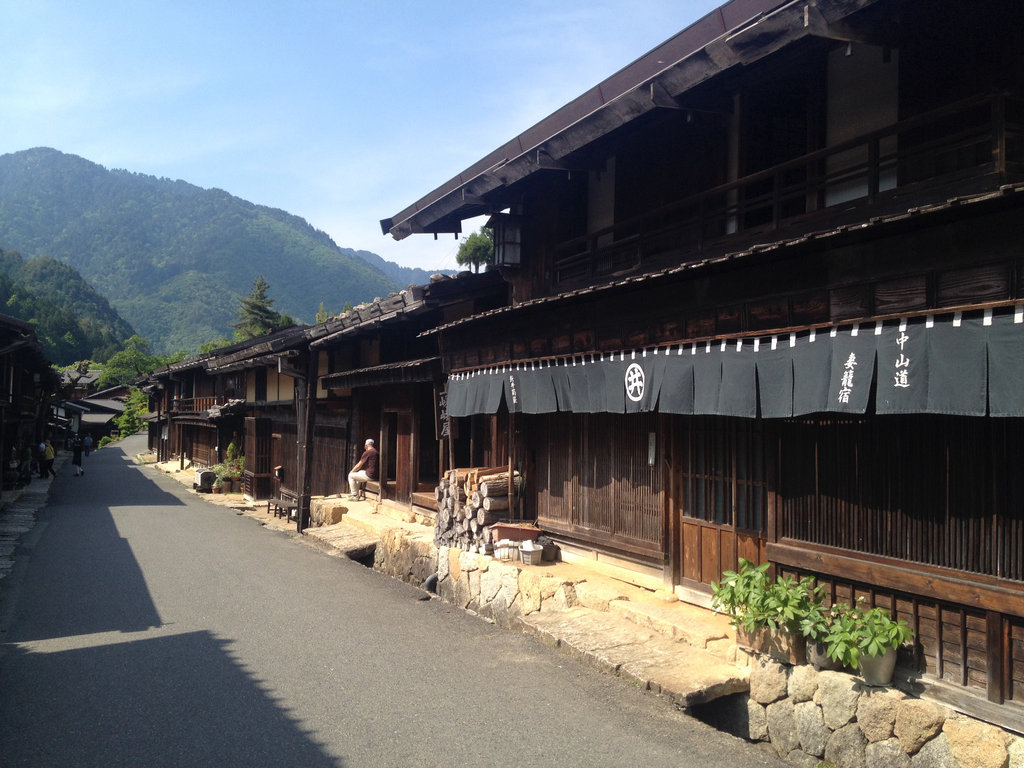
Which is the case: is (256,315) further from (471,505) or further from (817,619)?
(817,619)

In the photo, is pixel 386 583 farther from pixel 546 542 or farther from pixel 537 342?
pixel 537 342

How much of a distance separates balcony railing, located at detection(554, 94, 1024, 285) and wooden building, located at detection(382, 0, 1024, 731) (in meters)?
0.03

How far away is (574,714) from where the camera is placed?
22.2 feet

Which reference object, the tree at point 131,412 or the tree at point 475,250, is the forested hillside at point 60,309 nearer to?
the tree at point 131,412

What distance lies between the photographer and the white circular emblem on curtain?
8727 millimetres

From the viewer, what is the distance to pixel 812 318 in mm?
6770

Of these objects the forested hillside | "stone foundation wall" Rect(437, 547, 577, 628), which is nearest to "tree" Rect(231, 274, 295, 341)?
the forested hillside

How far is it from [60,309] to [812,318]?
381 ft

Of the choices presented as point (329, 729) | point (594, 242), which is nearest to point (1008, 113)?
point (594, 242)

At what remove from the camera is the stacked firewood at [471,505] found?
11.9m

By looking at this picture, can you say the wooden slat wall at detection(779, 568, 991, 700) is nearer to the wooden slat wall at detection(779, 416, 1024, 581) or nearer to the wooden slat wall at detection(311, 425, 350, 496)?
the wooden slat wall at detection(779, 416, 1024, 581)

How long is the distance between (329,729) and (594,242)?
757 centimetres

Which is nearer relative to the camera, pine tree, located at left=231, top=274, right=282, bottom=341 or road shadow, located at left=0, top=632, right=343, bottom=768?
road shadow, located at left=0, top=632, right=343, bottom=768

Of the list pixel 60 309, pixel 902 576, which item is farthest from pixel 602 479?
pixel 60 309
